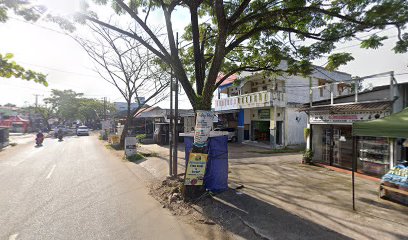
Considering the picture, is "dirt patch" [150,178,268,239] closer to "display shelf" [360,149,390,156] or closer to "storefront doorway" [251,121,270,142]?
"display shelf" [360,149,390,156]

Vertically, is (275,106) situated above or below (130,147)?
above

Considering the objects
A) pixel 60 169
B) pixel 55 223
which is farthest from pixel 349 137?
pixel 60 169

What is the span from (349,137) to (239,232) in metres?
8.90

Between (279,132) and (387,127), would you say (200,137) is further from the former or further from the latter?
(279,132)

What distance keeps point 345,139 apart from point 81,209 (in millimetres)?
11251

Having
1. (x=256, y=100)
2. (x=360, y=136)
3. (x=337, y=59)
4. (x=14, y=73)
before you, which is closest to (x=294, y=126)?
(x=256, y=100)

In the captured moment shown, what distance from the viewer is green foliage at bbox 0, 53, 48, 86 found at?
2153 millimetres

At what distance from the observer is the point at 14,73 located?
2.19 metres

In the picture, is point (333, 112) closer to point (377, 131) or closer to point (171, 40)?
point (377, 131)

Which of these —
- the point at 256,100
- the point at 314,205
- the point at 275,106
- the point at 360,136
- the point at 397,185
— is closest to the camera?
the point at 314,205

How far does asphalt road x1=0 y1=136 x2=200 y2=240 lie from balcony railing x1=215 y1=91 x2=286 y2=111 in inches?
506

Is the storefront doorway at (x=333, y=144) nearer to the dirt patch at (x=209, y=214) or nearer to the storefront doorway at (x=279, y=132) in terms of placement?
the storefront doorway at (x=279, y=132)

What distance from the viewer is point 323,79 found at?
73.4 feet

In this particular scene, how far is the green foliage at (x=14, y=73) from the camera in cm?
215
